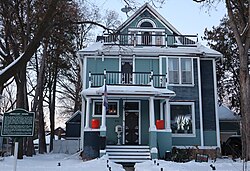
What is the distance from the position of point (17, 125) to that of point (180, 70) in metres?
14.3

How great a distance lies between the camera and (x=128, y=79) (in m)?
19.8

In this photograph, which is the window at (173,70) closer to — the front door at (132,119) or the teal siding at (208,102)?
the teal siding at (208,102)

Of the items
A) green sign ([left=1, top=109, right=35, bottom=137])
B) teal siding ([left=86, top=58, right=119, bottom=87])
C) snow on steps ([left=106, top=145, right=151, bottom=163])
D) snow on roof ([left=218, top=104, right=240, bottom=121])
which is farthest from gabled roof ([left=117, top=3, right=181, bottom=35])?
green sign ([left=1, top=109, right=35, bottom=137])

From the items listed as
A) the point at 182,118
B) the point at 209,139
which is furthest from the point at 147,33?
the point at 209,139

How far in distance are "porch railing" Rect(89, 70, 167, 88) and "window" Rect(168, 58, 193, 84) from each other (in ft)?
2.91

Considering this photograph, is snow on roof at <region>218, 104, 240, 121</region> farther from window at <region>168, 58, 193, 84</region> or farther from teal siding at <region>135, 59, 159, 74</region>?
teal siding at <region>135, 59, 159, 74</region>

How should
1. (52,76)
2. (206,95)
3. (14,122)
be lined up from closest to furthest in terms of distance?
(14,122) → (206,95) → (52,76)

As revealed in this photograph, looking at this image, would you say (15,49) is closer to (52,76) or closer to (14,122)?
(14,122)

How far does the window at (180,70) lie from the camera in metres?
20.3

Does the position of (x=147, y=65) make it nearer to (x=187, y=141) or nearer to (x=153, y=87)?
(x=153, y=87)

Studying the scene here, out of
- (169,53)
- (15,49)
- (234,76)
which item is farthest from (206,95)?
(15,49)

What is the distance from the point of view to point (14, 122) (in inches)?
303

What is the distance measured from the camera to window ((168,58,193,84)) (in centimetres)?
2030

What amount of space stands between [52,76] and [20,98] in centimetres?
1246
